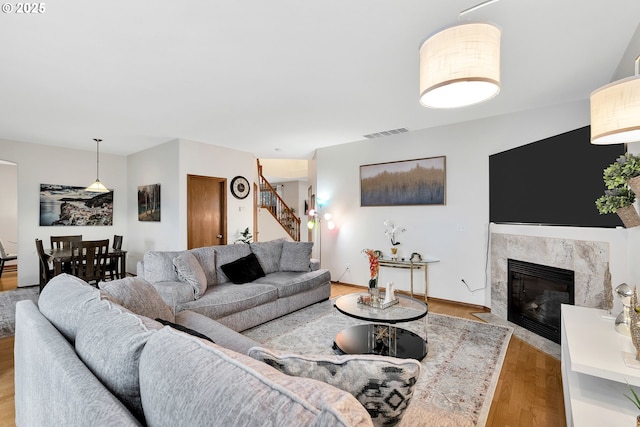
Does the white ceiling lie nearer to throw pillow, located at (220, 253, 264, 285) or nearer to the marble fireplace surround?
the marble fireplace surround

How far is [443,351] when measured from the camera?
9.30 ft

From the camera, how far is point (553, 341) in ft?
10.1

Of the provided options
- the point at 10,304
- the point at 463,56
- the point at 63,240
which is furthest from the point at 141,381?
the point at 63,240

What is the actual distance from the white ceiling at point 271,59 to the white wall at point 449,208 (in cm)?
28

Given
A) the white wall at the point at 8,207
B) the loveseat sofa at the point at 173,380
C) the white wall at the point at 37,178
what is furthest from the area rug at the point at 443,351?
the white wall at the point at 8,207

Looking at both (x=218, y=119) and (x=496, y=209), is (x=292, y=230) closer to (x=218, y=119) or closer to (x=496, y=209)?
(x=218, y=119)

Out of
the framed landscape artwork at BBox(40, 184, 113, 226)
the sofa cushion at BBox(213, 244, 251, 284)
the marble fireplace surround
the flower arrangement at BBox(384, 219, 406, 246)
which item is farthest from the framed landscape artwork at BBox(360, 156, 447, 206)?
the framed landscape artwork at BBox(40, 184, 113, 226)

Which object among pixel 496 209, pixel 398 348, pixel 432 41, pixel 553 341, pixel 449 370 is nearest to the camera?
pixel 432 41

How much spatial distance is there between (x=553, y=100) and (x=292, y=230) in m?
6.52

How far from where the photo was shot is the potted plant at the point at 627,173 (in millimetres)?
1756

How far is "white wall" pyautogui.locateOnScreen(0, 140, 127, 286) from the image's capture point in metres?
5.38

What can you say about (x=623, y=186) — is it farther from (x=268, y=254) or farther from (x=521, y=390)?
(x=268, y=254)

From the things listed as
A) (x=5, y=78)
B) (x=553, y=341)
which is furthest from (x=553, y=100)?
(x=5, y=78)

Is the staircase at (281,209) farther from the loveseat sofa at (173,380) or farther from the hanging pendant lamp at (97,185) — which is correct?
the loveseat sofa at (173,380)
